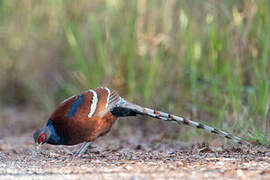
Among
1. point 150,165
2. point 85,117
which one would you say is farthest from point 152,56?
point 150,165

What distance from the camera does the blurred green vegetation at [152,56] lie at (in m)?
6.38

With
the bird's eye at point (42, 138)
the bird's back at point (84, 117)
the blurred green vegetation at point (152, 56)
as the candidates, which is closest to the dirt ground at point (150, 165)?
the bird's eye at point (42, 138)

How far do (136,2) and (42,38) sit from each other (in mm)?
2825

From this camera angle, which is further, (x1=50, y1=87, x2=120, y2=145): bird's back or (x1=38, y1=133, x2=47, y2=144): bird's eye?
(x1=38, y1=133, x2=47, y2=144): bird's eye

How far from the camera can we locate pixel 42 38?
970 cm

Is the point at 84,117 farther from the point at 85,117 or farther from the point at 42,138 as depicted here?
the point at 42,138

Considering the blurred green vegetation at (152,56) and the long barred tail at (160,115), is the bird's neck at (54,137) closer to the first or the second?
the long barred tail at (160,115)

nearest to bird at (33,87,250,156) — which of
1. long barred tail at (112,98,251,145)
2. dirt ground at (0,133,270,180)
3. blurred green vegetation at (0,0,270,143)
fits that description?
long barred tail at (112,98,251,145)

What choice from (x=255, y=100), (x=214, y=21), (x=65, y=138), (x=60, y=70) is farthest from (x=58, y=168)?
(x=60, y=70)

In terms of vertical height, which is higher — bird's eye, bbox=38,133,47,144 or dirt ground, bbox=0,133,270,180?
dirt ground, bbox=0,133,270,180

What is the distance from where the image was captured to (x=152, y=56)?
26.0 feet

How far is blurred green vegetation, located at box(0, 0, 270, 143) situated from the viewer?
6383 mm

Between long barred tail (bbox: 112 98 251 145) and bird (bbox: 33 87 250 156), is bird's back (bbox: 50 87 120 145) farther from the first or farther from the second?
long barred tail (bbox: 112 98 251 145)

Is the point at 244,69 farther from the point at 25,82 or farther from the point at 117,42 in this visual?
the point at 25,82
